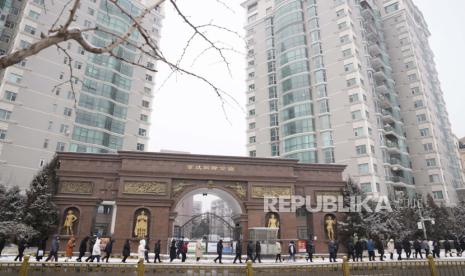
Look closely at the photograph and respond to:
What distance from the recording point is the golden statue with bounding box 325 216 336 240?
982 inches

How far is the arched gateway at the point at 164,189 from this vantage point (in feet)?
72.9

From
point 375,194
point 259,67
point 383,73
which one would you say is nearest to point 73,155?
point 375,194

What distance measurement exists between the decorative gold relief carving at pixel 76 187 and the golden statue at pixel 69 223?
1611 mm

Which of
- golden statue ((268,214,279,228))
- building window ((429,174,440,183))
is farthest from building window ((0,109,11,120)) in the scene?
building window ((429,174,440,183))

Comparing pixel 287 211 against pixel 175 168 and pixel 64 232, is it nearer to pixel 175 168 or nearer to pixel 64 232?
pixel 175 168

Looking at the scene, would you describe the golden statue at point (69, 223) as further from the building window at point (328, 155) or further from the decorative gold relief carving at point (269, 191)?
the building window at point (328, 155)

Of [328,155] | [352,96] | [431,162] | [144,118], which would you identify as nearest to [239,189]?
[328,155]

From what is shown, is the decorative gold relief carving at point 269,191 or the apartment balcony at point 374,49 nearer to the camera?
the decorative gold relief carving at point 269,191

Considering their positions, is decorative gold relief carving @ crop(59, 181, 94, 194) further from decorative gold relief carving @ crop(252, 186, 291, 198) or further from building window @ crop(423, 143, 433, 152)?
building window @ crop(423, 143, 433, 152)

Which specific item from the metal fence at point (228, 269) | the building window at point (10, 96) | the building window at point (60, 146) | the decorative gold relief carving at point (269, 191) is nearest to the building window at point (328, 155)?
the decorative gold relief carving at point (269, 191)

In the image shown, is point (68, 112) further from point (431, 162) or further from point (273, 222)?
point (431, 162)

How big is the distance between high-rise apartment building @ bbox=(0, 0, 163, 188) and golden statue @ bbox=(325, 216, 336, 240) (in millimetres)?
24550

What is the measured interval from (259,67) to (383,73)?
19.7 metres

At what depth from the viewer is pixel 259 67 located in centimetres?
5438
